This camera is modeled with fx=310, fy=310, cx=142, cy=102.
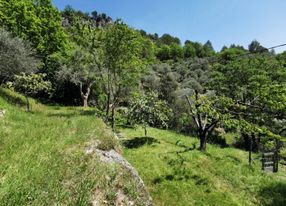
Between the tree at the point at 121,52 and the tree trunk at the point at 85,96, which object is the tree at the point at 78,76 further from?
the tree at the point at 121,52

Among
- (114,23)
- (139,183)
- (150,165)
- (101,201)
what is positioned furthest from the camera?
(114,23)

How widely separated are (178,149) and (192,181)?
4.23 meters

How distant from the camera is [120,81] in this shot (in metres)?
23.3

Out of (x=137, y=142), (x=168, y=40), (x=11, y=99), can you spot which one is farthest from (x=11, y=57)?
(x=168, y=40)

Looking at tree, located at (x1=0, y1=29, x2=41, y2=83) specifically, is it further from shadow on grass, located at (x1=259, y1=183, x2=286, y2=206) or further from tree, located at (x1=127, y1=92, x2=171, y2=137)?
shadow on grass, located at (x1=259, y1=183, x2=286, y2=206)

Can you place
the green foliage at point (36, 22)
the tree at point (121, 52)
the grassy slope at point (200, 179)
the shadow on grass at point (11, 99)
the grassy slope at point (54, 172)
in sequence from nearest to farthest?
1. the grassy slope at point (54, 172)
2. the grassy slope at point (200, 179)
3. the shadow on grass at point (11, 99)
4. the tree at point (121, 52)
5. the green foliage at point (36, 22)

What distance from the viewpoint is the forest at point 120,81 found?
70.3 ft

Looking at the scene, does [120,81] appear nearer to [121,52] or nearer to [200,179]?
[121,52]

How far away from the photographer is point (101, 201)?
20.3ft

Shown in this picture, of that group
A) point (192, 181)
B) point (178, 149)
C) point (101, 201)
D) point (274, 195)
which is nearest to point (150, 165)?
point (192, 181)

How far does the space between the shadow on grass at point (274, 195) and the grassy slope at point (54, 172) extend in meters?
9.24

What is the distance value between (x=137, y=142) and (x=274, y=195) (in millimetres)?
8730

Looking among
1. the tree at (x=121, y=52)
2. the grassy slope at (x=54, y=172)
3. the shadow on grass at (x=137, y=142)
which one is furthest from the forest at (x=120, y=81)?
the grassy slope at (x=54, y=172)

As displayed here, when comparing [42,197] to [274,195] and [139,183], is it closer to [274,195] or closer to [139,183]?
[139,183]
